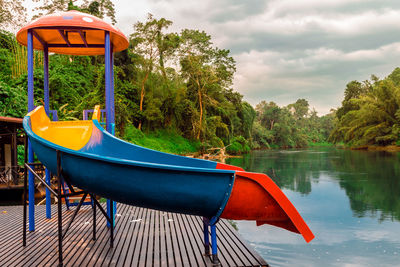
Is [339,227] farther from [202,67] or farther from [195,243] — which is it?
[202,67]

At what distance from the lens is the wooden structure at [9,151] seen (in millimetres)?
10719

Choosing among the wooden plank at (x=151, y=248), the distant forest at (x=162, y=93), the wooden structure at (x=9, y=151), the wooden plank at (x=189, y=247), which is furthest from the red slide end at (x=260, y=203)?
the distant forest at (x=162, y=93)

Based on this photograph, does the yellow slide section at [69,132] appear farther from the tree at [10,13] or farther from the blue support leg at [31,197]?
the tree at [10,13]

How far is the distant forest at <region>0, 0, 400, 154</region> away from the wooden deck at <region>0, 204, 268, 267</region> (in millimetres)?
11245

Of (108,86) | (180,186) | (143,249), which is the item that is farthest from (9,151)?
(180,186)

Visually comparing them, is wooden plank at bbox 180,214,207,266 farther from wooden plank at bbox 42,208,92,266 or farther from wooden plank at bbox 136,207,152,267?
wooden plank at bbox 42,208,92,266

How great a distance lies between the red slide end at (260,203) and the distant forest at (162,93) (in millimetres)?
13478

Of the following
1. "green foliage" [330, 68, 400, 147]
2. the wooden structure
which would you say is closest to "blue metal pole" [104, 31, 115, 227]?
the wooden structure

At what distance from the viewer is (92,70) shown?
22.2m

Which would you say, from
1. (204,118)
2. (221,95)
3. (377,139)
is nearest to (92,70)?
(204,118)

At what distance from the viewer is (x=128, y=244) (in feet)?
12.4

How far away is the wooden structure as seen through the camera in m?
10.7

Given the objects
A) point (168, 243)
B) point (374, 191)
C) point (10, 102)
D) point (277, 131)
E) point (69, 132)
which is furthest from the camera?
point (277, 131)

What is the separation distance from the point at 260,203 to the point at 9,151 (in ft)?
42.0
